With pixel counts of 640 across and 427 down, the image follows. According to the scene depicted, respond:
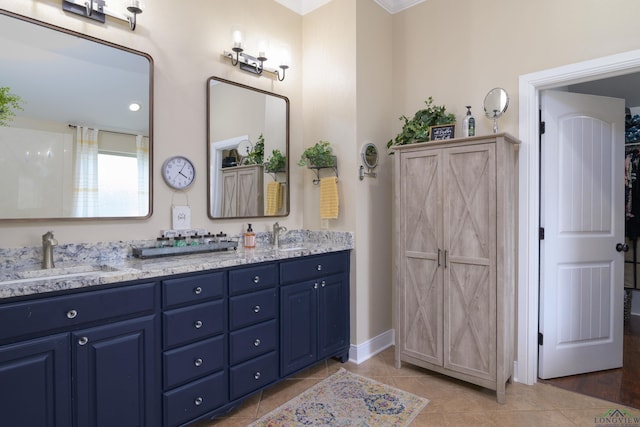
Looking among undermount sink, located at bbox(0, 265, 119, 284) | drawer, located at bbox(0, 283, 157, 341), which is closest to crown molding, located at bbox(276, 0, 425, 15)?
undermount sink, located at bbox(0, 265, 119, 284)

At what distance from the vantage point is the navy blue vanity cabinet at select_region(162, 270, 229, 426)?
1878 mm

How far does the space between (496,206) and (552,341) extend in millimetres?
1198

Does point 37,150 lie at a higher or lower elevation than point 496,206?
higher

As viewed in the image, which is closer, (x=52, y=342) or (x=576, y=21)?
(x=52, y=342)

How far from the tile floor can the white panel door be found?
1.06ft

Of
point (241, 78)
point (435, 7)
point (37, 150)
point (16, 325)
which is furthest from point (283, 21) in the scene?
point (16, 325)

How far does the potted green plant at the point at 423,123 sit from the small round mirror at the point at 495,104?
0.94ft

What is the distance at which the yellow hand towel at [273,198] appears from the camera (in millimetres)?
3111

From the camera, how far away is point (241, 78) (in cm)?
292

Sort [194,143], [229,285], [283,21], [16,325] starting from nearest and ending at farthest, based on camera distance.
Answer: [16,325] → [229,285] → [194,143] → [283,21]

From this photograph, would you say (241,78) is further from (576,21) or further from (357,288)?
(576,21)

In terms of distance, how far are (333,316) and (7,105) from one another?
2.42m

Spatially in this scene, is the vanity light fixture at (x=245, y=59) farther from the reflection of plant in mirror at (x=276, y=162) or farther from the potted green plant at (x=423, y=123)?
the potted green plant at (x=423, y=123)

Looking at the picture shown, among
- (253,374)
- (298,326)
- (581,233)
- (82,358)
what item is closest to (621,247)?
(581,233)
